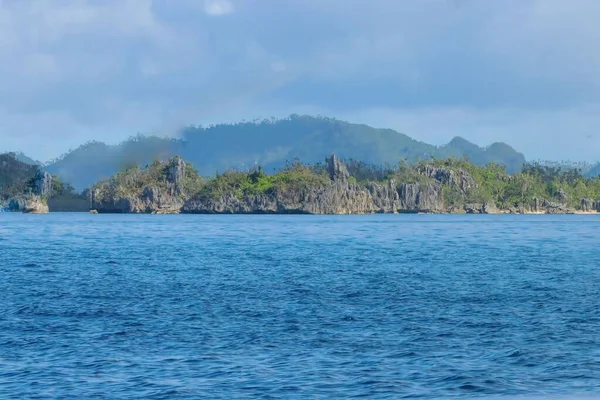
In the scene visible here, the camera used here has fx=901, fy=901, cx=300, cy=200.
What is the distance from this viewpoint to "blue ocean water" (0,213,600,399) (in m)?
22.3

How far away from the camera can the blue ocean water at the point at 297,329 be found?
22.3m

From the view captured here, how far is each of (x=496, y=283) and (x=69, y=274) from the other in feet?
76.9

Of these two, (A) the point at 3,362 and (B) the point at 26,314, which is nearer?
(A) the point at 3,362

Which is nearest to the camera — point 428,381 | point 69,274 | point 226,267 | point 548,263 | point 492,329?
point 428,381

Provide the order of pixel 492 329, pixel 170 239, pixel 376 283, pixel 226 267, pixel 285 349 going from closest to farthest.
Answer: pixel 285 349, pixel 492 329, pixel 376 283, pixel 226 267, pixel 170 239

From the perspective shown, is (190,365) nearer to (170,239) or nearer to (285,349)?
(285,349)

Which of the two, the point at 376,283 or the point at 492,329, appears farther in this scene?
the point at 376,283

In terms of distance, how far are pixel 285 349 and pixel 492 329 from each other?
7784 mm

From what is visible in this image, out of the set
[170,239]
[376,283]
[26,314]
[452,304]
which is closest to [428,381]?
[452,304]

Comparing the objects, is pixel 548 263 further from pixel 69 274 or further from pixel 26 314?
pixel 26 314

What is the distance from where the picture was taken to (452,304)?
36.7m

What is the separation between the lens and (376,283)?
149 ft

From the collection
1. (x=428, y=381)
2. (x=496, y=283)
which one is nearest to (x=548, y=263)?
(x=496, y=283)

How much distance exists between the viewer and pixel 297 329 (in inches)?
1178
